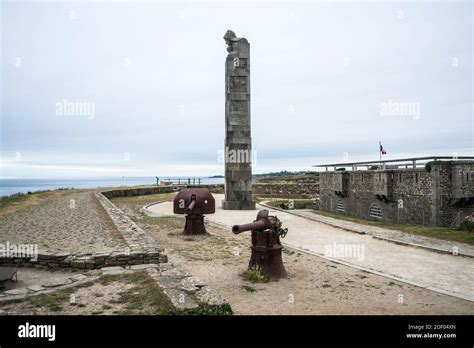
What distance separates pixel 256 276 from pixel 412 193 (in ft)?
42.0

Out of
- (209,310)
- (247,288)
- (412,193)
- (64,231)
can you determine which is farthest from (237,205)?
(209,310)

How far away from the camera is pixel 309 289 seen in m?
7.33

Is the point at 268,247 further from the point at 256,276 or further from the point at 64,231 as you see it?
the point at 64,231

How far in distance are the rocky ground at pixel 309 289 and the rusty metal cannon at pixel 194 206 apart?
7.54 feet

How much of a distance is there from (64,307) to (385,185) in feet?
57.6

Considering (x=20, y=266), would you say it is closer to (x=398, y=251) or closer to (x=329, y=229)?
(x=398, y=251)

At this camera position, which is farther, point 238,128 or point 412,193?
point 238,128

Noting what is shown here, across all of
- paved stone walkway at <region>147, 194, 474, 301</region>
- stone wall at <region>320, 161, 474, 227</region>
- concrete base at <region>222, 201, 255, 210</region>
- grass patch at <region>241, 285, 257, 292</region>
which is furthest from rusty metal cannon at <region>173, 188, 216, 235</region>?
stone wall at <region>320, 161, 474, 227</region>

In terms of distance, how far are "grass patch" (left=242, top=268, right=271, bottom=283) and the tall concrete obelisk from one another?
14841 mm

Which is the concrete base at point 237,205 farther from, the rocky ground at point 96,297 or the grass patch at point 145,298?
the grass patch at point 145,298

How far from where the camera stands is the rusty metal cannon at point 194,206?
44.3ft

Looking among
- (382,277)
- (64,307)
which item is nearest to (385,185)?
(382,277)

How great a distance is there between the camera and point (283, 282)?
7852mm
